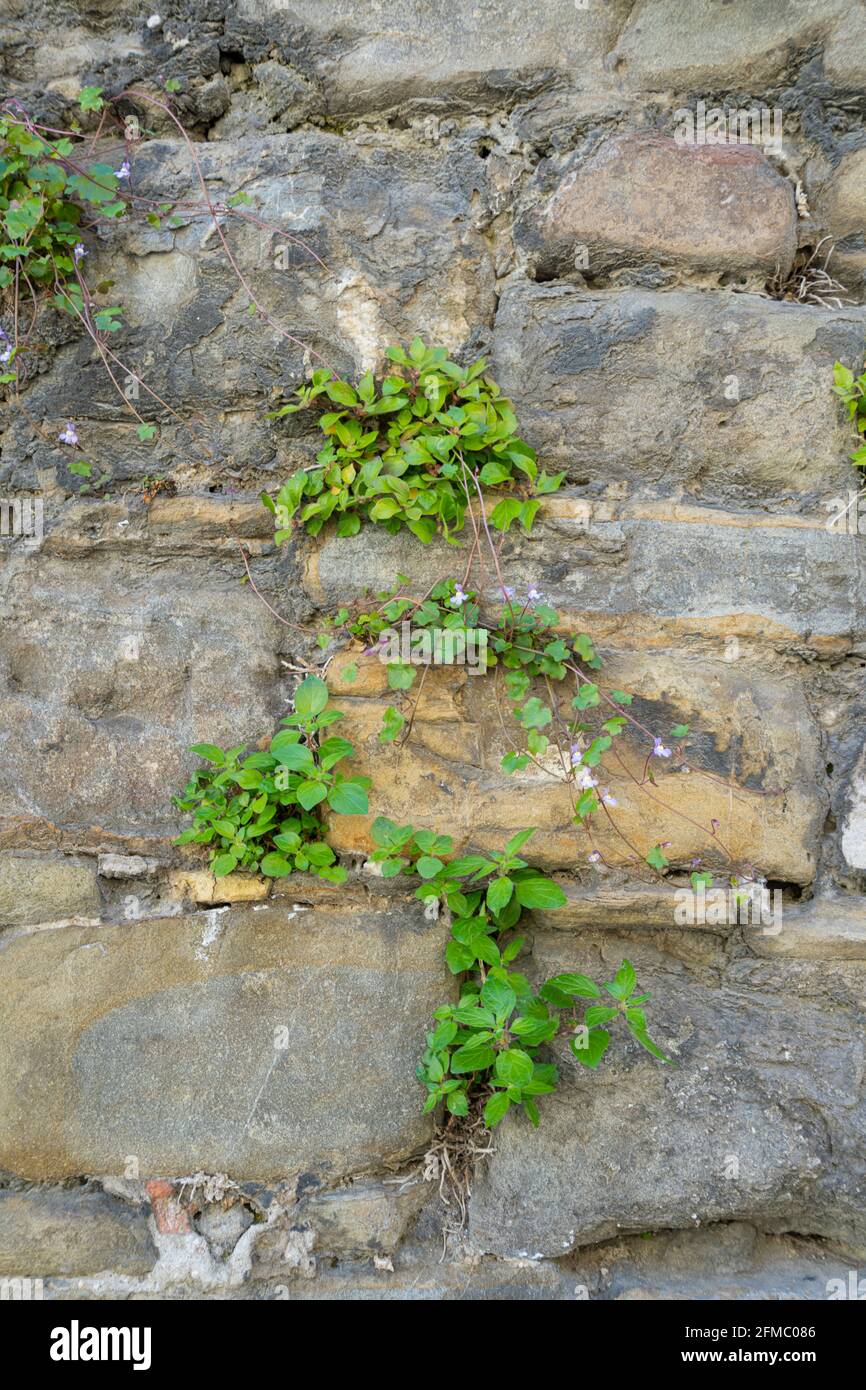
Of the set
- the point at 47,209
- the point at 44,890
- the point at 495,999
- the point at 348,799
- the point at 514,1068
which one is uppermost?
the point at 47,209

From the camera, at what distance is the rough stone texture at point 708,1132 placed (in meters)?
1.68

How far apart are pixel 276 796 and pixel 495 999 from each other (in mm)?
584

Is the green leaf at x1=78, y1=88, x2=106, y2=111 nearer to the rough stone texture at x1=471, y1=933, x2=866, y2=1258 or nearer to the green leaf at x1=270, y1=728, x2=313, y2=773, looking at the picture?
the green leaf at x1=270, y1=728, x2=313, y2=773

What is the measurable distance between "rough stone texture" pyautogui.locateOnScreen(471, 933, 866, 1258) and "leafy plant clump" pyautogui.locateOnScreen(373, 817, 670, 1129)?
0.26ft

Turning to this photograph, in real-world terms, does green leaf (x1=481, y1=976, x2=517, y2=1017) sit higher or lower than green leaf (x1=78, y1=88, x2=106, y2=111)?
lower

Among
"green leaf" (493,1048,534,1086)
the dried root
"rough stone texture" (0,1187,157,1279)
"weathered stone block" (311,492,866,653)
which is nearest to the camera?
"green leaf" (493,1048,534,1086)

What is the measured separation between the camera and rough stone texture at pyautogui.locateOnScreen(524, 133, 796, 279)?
1.88 metres

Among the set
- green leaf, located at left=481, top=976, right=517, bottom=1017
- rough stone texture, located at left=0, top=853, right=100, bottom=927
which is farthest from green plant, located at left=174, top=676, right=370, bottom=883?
green leaf, located at left=481, top=976, right=517, bottom=1017

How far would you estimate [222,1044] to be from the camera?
1.78 m

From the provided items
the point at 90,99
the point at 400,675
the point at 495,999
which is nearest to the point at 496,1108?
the point at 495,999

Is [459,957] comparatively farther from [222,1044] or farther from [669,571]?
[669,571]

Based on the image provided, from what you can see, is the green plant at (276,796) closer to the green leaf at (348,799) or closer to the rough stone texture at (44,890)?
the green leaf at (348,799)

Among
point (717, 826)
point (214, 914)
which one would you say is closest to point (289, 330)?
point (214, 914)

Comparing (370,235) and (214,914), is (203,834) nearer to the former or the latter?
(214,914)
